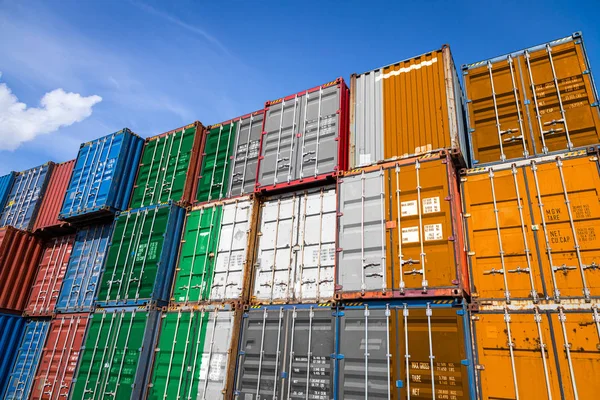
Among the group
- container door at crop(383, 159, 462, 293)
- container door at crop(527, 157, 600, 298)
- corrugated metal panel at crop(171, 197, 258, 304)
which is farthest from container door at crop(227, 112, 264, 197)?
container door at crop(527, 157, 600, 298)

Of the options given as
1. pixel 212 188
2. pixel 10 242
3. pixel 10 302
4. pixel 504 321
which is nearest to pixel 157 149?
pixel 212 188

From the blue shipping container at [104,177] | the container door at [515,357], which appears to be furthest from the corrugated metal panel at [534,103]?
the blue shipping container at [104,177]

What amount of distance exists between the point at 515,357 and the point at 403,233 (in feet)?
11.3

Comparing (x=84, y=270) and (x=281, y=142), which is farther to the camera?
(x=84, y=270)

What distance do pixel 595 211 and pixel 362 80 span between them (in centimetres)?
764

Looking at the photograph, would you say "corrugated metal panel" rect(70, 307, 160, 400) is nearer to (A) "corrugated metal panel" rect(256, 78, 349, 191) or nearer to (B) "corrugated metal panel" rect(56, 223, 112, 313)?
(B) "corrugated metal panel" rect(56, 223, 112, 313)

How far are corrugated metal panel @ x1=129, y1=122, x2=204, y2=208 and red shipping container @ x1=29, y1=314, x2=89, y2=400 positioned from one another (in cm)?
485

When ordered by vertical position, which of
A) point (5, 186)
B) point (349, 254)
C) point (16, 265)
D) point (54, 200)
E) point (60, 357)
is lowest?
point (60, 357)

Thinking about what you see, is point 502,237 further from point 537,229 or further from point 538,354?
point 538,354

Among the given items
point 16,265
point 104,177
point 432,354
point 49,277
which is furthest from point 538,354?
point 16,265

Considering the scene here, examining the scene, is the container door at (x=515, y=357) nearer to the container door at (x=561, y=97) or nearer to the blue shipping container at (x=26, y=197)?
the container door at (x=561, y=97)

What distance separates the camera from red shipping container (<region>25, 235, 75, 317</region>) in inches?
641

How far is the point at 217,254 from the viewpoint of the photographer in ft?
42.8

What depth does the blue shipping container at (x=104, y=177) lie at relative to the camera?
16125mm
